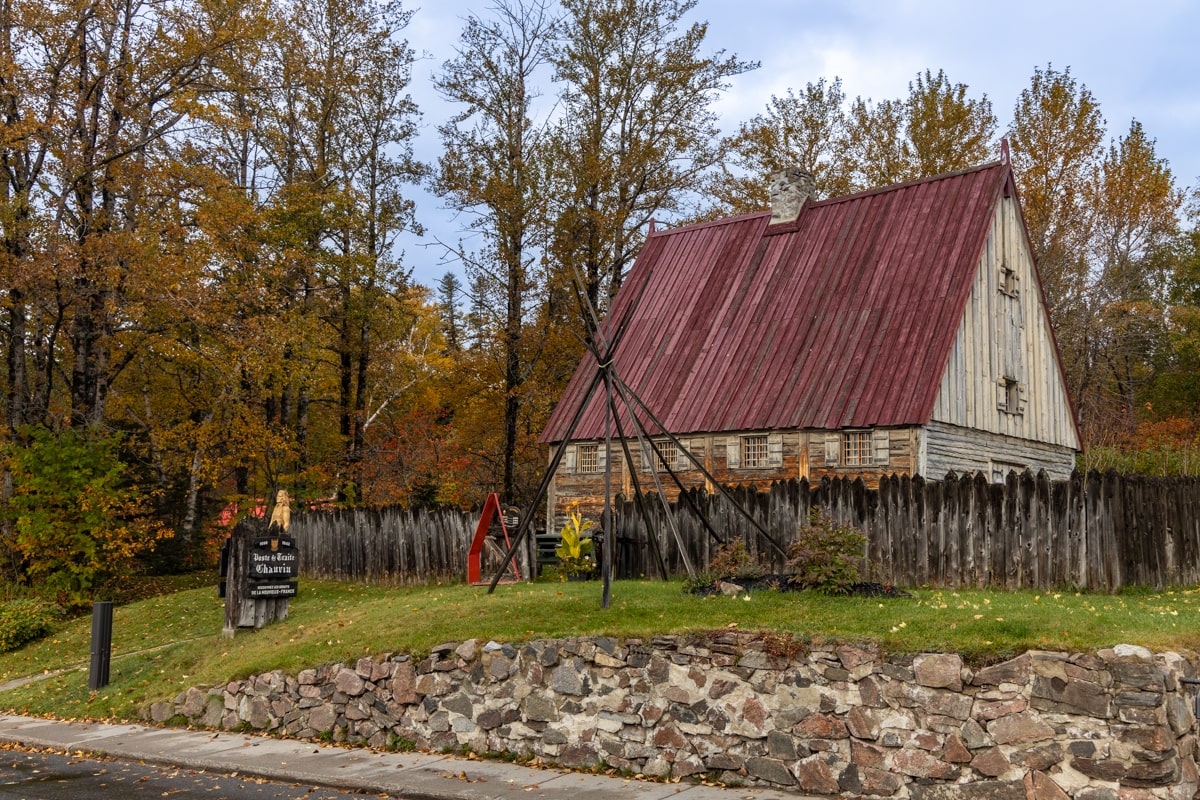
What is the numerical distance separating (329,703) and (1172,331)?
4203 cm

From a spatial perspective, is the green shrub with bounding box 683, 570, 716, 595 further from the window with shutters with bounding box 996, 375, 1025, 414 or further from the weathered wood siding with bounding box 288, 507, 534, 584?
the window with shutters with bounding box 996, 375, 1025, 414

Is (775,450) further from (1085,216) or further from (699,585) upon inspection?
(1085,216)

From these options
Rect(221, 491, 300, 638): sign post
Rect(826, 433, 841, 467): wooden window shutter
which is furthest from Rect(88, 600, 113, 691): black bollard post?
Rect(826, 433, 841, 467): wooden window shutter

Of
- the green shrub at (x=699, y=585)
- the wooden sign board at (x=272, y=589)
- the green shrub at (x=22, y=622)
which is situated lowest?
the green shrub at (x=22, y=622)

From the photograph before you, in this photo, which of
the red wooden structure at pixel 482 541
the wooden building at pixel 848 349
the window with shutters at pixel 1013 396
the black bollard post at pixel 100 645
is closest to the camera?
the black bollard post at pixel 100 645

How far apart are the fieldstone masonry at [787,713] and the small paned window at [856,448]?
11.9 meters

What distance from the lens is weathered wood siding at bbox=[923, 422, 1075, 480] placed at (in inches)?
838

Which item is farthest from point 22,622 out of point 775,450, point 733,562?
point 775,450

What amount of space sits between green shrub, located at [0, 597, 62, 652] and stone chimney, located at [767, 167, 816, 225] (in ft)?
63.8

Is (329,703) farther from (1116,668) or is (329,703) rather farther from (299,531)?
(299,531)

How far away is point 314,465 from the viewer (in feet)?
107

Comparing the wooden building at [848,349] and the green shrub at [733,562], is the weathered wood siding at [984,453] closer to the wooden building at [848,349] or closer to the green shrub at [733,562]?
the wooden building at [848,349]

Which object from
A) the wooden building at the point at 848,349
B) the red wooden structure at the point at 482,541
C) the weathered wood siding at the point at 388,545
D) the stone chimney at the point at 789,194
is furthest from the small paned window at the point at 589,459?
the stone chimney at the point at 789,194

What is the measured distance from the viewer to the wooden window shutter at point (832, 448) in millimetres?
21578
